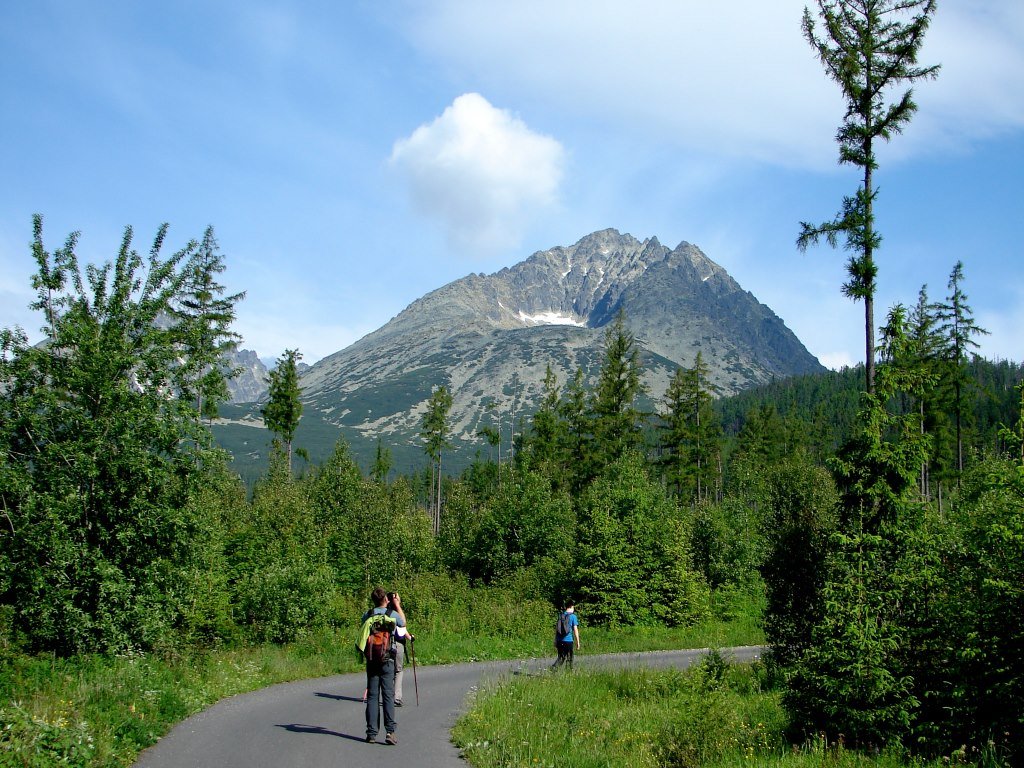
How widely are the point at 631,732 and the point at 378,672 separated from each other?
4.37 metres

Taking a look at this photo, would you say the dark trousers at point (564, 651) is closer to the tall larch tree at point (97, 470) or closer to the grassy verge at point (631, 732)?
the grassy verge at point (631, 732)

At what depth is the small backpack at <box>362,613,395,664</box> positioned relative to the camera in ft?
37.9

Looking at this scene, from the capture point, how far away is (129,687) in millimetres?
12086

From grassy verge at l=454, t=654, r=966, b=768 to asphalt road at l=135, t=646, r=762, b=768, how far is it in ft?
2.43

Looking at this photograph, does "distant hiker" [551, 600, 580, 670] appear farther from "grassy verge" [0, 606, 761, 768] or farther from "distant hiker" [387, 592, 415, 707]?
"distant hiker" [387, 592, 415, 707]

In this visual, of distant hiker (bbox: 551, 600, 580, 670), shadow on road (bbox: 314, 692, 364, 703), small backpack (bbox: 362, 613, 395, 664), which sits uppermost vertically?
small backpack (bbox: 362, 613, 395, 664)

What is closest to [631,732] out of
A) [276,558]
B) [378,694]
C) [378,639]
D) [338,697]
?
[378,694]

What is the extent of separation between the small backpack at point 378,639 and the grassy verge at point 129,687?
3.34 metres

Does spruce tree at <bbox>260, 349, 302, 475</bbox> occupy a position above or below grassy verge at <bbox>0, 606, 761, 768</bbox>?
above

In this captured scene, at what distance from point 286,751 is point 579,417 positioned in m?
49.5

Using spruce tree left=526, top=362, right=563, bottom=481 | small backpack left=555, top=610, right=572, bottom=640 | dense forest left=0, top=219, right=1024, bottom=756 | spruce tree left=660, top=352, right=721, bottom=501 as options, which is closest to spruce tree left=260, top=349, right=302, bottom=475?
spruce tree left=526, top=362, right=563, bottom=481

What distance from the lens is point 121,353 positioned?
49.0ft

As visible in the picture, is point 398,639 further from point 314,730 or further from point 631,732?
point 631,732

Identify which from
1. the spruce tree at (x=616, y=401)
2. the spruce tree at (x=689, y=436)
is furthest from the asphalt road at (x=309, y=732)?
the spruce tree at (x=689, y=436)
